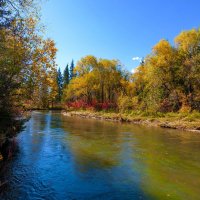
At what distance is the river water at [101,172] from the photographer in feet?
25.3

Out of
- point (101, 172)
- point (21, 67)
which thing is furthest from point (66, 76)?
point (101, 172)

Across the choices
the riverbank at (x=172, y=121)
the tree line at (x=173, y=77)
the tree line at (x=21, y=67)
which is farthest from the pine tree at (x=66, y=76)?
the tree line at (x=21, y=67)

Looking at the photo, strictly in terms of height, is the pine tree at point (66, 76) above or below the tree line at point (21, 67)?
above

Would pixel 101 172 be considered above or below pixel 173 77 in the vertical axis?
below

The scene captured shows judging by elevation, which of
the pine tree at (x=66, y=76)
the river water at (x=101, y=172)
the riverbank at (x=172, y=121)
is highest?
the pine tree at (x=66, y=76)

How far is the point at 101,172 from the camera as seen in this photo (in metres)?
9.82

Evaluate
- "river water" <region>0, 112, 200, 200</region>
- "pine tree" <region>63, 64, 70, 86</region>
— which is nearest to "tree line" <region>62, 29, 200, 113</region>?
"river water" <region>0, 112, 200, 200</region>

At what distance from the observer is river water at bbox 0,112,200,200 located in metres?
7.71

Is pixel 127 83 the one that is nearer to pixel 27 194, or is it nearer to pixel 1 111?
pixel 1 111

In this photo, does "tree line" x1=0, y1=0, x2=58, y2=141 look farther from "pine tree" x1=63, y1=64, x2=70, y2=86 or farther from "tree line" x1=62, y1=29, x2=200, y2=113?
"pine tree" x1=63, y1=64, x2=70, y2=86

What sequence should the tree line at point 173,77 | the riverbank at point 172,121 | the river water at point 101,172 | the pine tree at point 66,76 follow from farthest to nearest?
the pine tree at point 66,76
the tree line at point 173,77
the riverbank at point 172,121
the river water at point 101,172

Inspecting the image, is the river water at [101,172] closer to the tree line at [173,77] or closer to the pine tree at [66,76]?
the tree line at [173,77]

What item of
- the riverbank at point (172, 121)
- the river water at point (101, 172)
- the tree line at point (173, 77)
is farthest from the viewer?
the tree line at point (173, 77)

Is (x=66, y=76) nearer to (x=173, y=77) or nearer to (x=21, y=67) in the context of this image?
(x=173, y=77)
